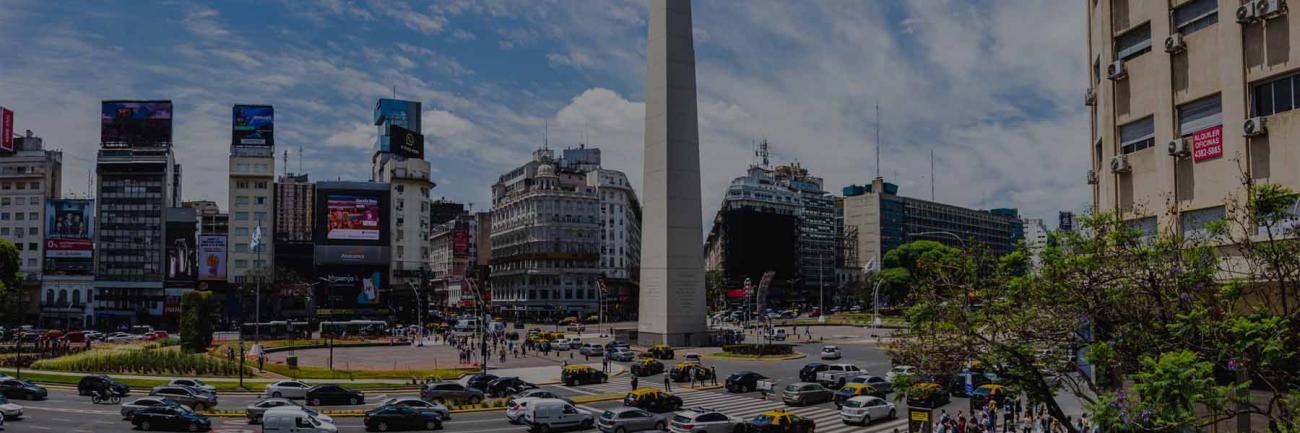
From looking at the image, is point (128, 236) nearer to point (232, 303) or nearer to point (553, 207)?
point (232, 303)

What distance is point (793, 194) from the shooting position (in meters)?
180

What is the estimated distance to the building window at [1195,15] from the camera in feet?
69.2

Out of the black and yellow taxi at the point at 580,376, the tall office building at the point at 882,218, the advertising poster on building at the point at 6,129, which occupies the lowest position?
the black and yellow taxi at the point at 580,376

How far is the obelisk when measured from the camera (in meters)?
68.3

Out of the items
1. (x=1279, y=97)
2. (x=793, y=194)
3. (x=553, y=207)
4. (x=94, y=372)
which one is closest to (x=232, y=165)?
(x=553, y=207)

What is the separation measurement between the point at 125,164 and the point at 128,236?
9.06m

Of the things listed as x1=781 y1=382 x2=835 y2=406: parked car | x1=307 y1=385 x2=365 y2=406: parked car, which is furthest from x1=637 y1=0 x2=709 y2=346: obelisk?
x1=307 y1=385 x2=365 y2=406: parked car

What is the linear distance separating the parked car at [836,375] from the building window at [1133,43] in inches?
978

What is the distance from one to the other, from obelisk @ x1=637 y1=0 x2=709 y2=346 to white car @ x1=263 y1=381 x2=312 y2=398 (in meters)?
32.1

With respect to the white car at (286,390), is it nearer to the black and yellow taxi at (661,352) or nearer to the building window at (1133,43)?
the black and yellow taxi at (661,352)

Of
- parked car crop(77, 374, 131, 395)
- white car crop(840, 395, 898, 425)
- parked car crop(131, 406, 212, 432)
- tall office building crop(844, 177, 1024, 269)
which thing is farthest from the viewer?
tall office building crop(844, 177, 1024, 269)

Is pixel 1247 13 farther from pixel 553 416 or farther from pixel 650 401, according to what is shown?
pixel 650 401

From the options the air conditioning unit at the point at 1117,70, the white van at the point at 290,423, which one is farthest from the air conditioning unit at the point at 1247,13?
the white van at the point at 290,423

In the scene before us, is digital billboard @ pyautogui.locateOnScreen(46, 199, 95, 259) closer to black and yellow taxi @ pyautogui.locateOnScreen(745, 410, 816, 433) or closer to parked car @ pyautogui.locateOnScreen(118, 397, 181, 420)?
parked car @ pyautogui.locateOnScreen(118, 397, 181, 420)
